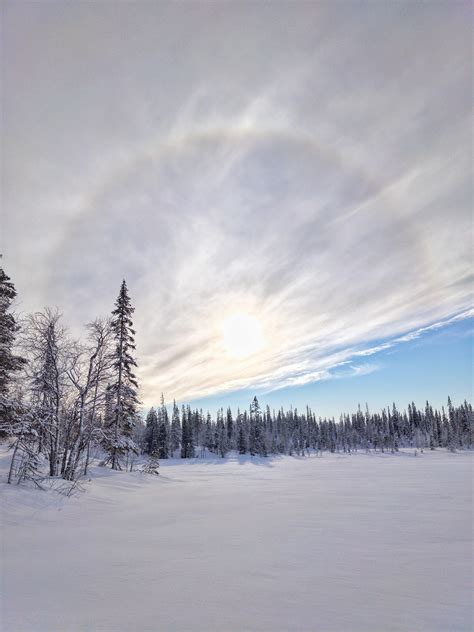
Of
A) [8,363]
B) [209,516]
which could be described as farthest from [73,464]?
[209,516]

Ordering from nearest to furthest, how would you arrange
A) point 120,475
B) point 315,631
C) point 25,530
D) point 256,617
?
point 315,631
point 256,617
point 25,530
point 120,475

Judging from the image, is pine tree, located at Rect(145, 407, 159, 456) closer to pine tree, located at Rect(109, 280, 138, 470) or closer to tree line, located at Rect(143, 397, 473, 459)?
tree line, located at Rect(143, 397, 473, 459)

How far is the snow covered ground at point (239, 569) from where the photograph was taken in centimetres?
414

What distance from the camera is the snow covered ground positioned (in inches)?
163

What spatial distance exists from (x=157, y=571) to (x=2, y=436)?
14822mm

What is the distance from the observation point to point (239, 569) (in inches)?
225

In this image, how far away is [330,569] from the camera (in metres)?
5.62

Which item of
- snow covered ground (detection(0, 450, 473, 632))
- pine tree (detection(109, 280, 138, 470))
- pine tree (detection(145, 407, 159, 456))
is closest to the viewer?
snow covered ground (detection(0, 450, 473, 632))

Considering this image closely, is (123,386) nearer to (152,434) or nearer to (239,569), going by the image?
(239,569)

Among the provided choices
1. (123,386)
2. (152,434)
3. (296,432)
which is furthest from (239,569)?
(296,432)

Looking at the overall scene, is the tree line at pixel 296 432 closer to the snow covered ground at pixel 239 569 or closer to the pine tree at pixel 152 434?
the pine tree at pixel 152 434

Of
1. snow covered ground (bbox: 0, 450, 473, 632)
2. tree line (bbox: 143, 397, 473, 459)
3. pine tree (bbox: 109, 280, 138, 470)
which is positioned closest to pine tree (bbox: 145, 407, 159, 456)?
A: tree line (bbox: 143, 397, 473, 459)

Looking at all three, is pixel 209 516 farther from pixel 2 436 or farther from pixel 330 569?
pixel 2 436

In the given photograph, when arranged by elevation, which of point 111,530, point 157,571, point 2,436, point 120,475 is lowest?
point 120,475
